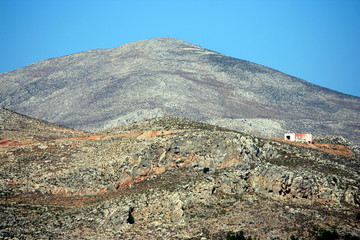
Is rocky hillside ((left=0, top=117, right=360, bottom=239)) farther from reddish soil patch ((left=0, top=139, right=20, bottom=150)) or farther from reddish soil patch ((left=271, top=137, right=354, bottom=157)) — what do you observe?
reddish soil patch ((left=271, top=137, right=354, bottom=157))

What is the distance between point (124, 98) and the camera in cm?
18325

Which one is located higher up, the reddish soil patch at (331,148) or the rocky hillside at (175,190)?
the reddish soil patch at (331,148)

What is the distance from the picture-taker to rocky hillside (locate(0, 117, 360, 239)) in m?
60.8

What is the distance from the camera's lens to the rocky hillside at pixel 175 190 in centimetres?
6084

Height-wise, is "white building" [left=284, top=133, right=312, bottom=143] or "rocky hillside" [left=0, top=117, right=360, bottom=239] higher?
"white building" [left=284, top=133, right=312, bottom=143]

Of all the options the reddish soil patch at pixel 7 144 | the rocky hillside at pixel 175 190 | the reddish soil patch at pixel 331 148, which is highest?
the reddish soil patch at pixel 331 148

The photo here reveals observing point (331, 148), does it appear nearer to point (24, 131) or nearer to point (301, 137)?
point (301, 137)

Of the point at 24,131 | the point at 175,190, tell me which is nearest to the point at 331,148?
the point at 175,190

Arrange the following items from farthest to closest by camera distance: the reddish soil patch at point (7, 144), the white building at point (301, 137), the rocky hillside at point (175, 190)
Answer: the white building at point (301, 137)
the reddish soil patch at point (7, 144)
the rocky hillside at point (175, 190)

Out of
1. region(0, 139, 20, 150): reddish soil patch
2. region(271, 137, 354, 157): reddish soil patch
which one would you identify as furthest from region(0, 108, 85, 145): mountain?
region(271, 137, 354, 157): reddish soil patch

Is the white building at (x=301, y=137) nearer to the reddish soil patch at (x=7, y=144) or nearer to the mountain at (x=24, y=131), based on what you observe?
the mountain at (x=24, y=131)

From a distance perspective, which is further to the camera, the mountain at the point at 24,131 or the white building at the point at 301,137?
the white building at the point at 301,137

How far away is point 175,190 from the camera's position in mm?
65438

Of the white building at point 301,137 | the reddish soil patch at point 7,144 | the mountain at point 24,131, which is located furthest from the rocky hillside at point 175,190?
the white building at point 301,137
